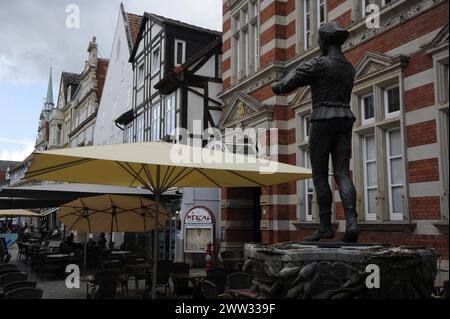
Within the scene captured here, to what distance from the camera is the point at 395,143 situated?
10.5 m

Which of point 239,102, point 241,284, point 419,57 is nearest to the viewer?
point 241,284

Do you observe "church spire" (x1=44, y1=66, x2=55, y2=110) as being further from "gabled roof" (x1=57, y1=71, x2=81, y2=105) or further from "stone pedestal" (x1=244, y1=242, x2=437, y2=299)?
"stone pedestal" (x1=244, y1=242, x2=437, y2=299)

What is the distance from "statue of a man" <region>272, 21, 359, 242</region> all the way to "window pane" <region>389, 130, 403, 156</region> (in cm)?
451

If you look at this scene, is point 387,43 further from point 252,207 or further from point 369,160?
point 252,207

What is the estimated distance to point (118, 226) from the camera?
15.0 meters

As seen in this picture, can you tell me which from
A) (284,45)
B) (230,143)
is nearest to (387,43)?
(284,45)

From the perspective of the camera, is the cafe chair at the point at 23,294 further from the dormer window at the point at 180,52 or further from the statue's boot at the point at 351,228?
the dormer window at the point at 180,52

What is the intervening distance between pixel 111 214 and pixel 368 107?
26.3 ft

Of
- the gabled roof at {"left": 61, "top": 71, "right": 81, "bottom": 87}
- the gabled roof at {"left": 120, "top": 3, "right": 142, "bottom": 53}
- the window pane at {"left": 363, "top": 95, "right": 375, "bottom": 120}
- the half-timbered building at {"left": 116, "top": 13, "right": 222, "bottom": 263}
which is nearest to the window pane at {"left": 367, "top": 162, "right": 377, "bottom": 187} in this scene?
the window pane at {"left": 363, "top": 95, "right": 375, "bottom": 120}

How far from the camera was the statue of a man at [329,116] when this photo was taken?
6.14 m

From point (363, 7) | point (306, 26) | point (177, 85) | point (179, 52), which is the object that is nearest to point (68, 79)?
point (179, 52)

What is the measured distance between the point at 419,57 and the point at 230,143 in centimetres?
809

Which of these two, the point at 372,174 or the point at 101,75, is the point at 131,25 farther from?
the point at 372,174
